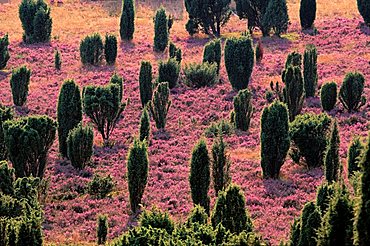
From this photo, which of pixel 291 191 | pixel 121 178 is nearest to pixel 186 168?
pixel 121 178

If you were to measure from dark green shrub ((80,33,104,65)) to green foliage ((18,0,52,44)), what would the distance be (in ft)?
20.1

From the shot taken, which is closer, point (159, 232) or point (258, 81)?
point (159, 232)

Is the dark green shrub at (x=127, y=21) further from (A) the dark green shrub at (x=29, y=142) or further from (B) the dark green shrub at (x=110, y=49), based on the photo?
(A) the dark green shrub at (x=29, y=142)

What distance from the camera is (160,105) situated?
27.1 m

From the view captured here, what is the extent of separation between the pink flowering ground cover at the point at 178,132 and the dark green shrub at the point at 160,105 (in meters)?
0.85

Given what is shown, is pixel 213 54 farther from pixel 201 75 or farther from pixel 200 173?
pixel 200 173

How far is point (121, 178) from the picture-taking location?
2212 centimetres

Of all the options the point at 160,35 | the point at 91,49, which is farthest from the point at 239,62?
the point at 91,49

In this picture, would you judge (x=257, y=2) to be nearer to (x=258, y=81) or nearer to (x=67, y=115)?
(x=258, y=81)

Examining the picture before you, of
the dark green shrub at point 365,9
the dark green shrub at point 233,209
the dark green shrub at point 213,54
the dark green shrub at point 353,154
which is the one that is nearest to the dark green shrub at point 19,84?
the dark green shrub at point 213,54

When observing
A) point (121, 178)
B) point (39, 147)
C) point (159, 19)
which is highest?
point (159, 19)

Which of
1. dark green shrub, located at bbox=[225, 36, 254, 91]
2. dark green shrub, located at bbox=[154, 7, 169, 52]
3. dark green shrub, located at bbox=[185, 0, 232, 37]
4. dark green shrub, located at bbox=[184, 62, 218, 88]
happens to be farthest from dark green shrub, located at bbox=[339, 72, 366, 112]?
dark green shrub, located at bbox=[185, 0, 232, 37]

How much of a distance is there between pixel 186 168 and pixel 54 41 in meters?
24.0

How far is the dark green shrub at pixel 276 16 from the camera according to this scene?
42.3 meters
